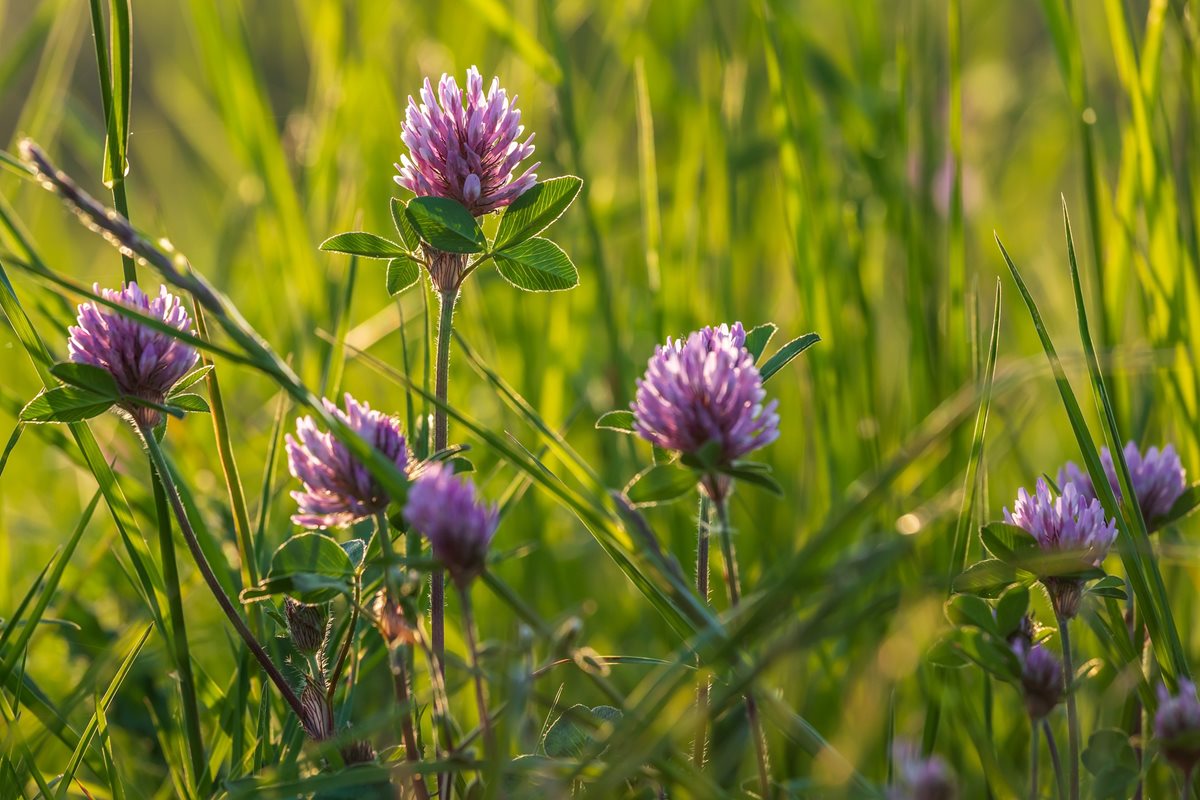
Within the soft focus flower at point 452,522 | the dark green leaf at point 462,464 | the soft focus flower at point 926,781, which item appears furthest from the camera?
the dark green leaf at point 462,464

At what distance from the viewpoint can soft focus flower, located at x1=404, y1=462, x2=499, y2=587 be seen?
646 millimetres

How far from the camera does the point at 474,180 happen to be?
830 mm

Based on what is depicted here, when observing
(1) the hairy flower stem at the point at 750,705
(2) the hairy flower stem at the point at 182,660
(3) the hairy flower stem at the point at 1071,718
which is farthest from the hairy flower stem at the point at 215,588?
(3) the hairy flower stem at the point at 1071,718

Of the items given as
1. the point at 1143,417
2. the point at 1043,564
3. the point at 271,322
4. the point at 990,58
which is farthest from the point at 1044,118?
the point at 1043,564

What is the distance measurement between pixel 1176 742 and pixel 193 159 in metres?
4.39

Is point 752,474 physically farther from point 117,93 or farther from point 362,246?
point 117,93

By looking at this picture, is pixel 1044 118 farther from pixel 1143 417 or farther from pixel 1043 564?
pixel 1043 564

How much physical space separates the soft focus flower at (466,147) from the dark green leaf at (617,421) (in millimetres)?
185

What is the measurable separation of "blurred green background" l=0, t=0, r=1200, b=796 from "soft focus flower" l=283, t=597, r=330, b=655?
0.55ft

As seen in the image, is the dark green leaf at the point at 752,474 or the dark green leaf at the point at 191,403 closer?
the dark green leaf at the point at 752,474

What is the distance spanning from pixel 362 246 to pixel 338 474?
0.22 m

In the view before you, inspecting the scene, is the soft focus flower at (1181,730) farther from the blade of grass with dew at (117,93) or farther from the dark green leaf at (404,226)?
the blade of grass with dew at (117,93)

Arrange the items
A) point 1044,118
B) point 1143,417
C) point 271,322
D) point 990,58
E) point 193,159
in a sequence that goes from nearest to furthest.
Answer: point 1143,417 < point 271,322 < point 1044,118 < point 990,58 < point 193,159

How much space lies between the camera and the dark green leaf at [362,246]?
0.88m
